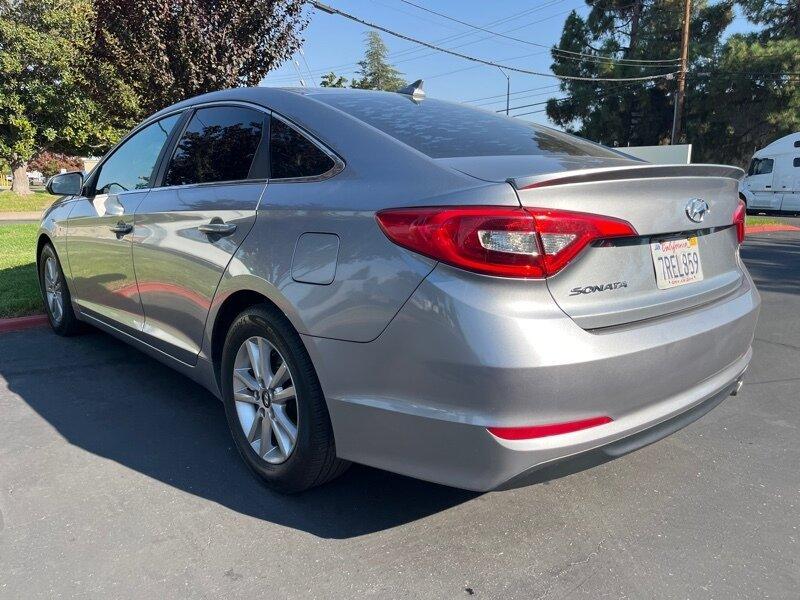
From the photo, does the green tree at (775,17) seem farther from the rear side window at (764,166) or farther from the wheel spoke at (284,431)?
the wheel spoke at (284,431)

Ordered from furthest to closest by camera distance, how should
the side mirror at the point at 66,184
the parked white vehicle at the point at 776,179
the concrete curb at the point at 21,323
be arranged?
the parked white vehicle at the point at 776,179 < the concrete curb at the point at 21,323 < the side mirror at the point at 66,184

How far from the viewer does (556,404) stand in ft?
6.21

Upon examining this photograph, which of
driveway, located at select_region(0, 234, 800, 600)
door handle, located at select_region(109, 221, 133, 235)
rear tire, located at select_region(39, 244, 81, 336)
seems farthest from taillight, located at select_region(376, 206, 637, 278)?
rear tire, located at select_region(39, 244, 81, 336)

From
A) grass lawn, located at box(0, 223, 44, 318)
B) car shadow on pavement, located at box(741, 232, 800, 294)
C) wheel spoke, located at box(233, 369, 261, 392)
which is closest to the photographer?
wheel spoke, located at box(233, 369, 261, 392)

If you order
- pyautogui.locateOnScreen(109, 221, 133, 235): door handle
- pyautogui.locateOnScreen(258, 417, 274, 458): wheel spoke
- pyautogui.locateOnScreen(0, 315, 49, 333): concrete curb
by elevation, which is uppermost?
pyautogui.locateOnScreen(109, 221, 133, 235): door handle

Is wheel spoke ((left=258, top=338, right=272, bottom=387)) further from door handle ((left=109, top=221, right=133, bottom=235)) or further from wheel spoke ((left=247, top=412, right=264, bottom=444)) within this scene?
door handle ((left=109, top=221, right=133, bottom=235))

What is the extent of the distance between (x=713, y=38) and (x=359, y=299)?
36.4 m

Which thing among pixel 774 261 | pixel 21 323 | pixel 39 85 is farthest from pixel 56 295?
pixel 39 85

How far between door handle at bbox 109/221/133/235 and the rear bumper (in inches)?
73.3

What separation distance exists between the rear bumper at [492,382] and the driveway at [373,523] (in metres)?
0.40

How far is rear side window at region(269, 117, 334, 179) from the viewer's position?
8.21 feet

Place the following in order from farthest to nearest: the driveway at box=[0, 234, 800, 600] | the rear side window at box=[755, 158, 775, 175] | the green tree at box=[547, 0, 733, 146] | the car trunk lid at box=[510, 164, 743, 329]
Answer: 1. the green tree at box=[547, 0, 733, 146]
2. the rear side window at box=[755, 158, 775, 175]
3. the driveway at box=[0, 234, 800, 600]
4. the car trunk lid at box=[510, 164, 743, 329]

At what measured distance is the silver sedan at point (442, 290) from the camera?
1.90 m

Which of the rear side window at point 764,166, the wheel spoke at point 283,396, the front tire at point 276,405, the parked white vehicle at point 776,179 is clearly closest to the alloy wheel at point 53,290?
the front tire at point 276,405
